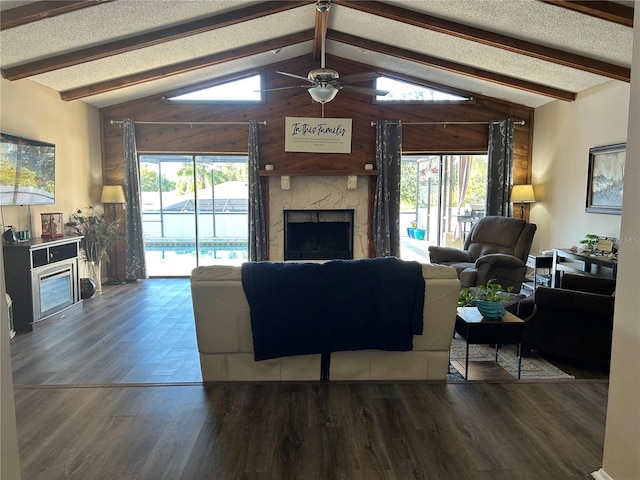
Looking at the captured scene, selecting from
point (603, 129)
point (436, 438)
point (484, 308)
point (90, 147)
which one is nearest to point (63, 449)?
point (436, 438)

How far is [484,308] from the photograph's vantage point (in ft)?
10.6

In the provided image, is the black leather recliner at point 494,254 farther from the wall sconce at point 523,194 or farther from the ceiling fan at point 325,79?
the ceiling fan at point 325,79

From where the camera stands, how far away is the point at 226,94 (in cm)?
700

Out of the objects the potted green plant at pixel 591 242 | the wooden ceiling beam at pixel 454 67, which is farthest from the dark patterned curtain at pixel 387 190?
the potted green plant at pixel 591 242

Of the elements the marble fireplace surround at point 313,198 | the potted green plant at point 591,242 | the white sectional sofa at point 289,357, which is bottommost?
the white sectional sofa at point 289,357

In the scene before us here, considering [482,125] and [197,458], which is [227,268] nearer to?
[197,458]

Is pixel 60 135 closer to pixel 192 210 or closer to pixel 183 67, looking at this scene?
pixel 183 67

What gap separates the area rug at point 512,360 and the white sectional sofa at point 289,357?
2.36 feet


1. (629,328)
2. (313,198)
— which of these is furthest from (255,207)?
(629,328)

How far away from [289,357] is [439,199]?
5403mm

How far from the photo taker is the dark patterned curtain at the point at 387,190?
275 inches

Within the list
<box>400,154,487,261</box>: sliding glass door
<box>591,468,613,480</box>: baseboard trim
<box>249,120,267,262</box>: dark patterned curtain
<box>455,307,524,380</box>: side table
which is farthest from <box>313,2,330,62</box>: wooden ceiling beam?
<box>591,468,613,480</box>: baseboard trim

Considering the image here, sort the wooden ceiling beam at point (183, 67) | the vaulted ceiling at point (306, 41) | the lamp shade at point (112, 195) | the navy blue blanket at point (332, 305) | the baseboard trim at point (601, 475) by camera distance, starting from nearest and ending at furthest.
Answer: the baseboard trim at point (601, 475), the navy blue blanket at point (332, 305), the vaulted ceiling at point (306, 41), the wooden ceiling beam at point (183, 67), the lamp shade at point (112, 195)

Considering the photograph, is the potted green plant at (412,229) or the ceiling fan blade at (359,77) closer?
the ceiling fan blade at (359,77)
